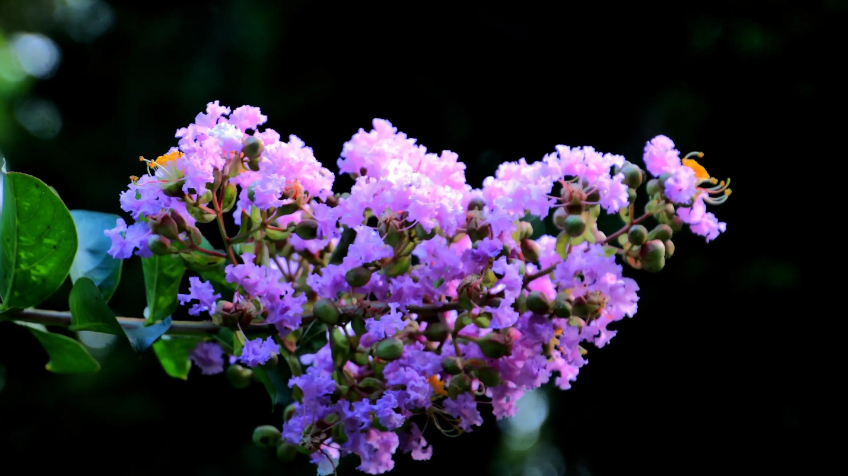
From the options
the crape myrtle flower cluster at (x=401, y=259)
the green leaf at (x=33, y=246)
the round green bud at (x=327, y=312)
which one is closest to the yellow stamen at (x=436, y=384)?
the crape myrtle flower cluster at (x=401, y=259)

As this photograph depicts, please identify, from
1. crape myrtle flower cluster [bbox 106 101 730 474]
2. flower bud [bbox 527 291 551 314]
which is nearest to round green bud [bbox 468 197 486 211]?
crape myrtle flower cluster [bbox 106 101 730 474]

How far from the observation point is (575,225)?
3.06ft

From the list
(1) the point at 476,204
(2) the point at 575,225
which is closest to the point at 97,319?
(1) the point at 476,204

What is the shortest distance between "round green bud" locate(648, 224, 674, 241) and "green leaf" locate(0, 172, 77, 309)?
72 centimetres

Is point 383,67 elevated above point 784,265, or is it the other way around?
point 383,67

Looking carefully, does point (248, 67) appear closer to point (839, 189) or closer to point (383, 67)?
point (383, 67)

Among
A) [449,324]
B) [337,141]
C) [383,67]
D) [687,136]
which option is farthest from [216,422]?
[449,324]

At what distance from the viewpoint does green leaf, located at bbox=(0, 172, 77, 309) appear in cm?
99

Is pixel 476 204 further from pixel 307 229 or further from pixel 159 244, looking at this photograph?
pixel 159 244

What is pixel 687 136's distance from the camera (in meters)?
2.94

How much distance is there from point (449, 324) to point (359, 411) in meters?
0.16

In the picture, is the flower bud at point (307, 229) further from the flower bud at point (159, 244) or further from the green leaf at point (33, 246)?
the green leaf at point (33, 246)

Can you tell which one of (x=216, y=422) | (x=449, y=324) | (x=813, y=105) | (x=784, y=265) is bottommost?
(x=449, y=324)

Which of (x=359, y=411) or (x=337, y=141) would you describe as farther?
(x=337, y=141)
